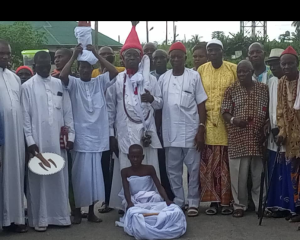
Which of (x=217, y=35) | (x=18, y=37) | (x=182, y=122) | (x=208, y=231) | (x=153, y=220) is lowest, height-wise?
(x=208, y=231)

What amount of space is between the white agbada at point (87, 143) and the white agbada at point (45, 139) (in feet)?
0.60

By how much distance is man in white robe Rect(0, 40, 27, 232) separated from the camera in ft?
20.7

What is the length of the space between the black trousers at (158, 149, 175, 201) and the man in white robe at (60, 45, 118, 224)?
34.5 inches

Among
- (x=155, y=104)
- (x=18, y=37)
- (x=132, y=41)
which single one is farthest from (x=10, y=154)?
(x=18, y=37)

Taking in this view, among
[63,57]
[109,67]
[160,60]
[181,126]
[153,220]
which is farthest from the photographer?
[160,60]

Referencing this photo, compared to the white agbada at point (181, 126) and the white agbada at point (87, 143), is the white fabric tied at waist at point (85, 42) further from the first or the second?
the white agbada at point (181, 126)

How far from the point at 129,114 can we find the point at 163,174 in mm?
1002

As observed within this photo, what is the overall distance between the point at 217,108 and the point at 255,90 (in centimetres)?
50

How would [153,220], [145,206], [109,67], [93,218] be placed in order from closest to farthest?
[153,220], [145,206], [93,218], [109,67]

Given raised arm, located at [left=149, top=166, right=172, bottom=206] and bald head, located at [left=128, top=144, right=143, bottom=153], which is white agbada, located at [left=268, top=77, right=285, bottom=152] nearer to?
raised arm, located at [left=149, top=166, right=172, bottom=206]

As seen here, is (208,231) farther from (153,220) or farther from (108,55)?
(108,55)

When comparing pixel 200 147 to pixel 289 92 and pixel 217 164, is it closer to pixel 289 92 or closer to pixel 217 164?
pixel 217 164

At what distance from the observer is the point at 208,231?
21.3ft
